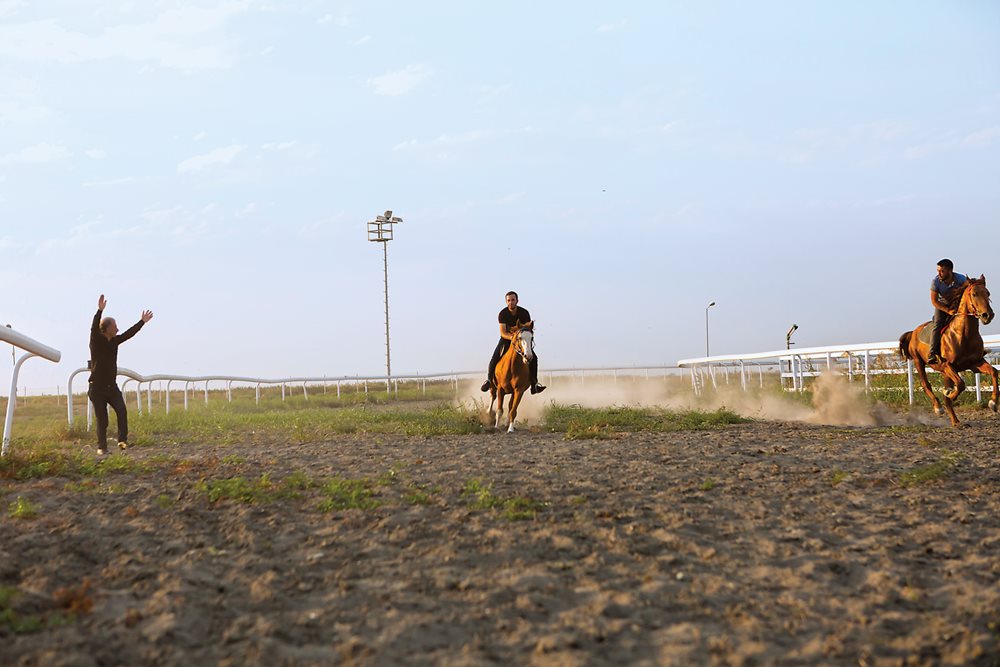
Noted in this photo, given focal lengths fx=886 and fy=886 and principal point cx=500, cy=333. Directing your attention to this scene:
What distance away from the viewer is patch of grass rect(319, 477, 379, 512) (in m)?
Result: 7.38

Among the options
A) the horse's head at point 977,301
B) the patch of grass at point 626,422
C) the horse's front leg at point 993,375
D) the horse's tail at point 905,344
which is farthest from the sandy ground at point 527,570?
the horse's tail at point 905,344

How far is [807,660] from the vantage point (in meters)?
4.49

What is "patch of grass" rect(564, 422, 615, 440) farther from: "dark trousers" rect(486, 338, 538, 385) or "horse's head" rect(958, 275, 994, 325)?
"horse's head" rect(958, 275, 994, 325)

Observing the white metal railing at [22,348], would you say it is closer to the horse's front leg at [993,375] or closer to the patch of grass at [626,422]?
the patch of grass at [626,422]

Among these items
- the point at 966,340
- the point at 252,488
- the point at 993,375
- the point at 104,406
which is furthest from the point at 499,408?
the point at 252,488

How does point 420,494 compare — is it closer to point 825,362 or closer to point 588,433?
point 588,433

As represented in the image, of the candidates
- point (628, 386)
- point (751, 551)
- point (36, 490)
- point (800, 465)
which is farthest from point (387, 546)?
point (628, 386)

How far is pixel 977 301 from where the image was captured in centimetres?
1382

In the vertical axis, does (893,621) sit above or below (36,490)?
below

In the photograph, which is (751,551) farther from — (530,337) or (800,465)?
(530,337)

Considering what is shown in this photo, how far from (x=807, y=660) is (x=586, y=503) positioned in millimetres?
3131

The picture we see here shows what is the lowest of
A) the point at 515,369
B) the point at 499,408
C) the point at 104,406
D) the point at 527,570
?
the point at 527,570

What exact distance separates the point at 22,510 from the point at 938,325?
45.4 ft

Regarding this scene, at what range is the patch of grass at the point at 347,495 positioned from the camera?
7379mm
